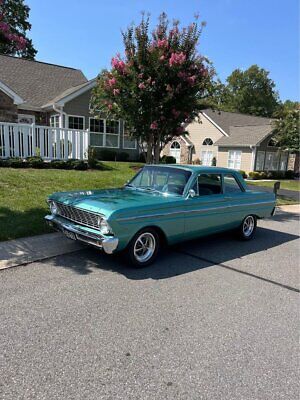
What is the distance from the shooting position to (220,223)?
253 inches

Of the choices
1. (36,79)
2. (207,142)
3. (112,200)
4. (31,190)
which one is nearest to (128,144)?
(36,79)

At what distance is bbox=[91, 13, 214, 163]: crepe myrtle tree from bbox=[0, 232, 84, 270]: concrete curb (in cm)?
436

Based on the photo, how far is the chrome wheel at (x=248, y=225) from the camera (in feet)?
23.9

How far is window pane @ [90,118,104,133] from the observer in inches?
894

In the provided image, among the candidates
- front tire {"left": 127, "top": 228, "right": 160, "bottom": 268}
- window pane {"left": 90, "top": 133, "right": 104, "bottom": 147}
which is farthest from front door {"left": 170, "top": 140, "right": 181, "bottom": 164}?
front tire {"left": 127, "top": 228, "right": 160, "bottom": 268}

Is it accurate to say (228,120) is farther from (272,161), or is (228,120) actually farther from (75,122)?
(75,122)

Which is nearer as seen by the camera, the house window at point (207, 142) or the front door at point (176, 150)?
the house window at point (207, 142)

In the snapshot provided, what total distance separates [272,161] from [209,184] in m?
27.1

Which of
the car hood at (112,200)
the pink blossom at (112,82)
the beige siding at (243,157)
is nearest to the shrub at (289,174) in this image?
the beige siding at (243,157)

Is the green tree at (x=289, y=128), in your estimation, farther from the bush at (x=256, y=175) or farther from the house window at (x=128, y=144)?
the house window at (x=128, y=144)

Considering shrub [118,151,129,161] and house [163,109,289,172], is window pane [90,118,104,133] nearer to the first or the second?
shrub [118,151,129,161]

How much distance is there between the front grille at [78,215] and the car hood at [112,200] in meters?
0.08

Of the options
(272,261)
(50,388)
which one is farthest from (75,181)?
(50,388)

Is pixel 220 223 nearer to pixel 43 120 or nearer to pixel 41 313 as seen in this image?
pixel 41 313
